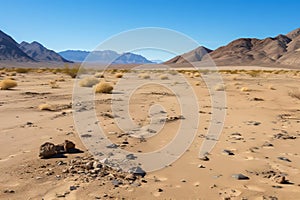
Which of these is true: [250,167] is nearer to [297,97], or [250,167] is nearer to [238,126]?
[238,126]

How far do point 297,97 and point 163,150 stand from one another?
1224 centimetres

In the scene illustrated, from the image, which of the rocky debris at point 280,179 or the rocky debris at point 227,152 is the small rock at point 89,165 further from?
the rocky debris at point 280,179

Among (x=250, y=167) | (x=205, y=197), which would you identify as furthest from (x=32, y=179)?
(x=250, y=167)

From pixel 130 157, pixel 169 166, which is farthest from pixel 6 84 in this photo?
pixel 169 166

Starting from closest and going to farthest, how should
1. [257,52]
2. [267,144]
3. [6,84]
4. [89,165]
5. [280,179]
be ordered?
[280,179] < [89,165] < [267,144] < [6,84] < [257,52]

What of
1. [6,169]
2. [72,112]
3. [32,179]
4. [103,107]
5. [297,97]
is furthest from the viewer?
[297,97]

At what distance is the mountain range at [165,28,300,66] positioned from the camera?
442 ft

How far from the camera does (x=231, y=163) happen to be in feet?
18.0

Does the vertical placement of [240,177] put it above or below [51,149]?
below

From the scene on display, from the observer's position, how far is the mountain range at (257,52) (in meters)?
135

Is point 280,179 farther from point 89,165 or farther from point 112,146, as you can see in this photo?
point 112,146

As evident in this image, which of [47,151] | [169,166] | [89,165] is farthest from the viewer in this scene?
[47,151]

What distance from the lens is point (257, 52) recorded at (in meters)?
156

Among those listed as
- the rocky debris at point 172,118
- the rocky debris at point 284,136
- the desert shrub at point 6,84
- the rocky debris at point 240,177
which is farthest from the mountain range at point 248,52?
the rocky debris at point 240,177
